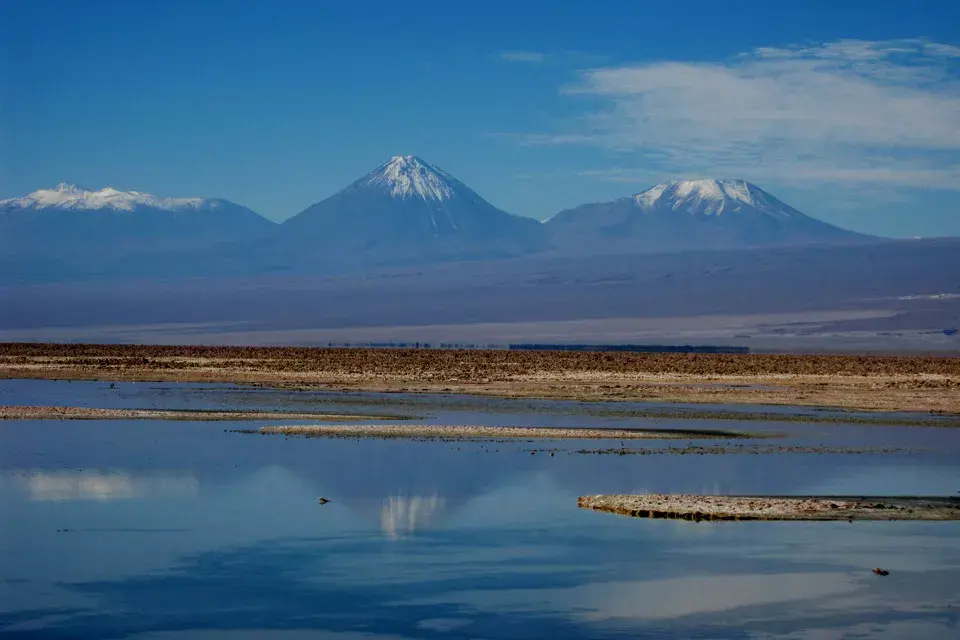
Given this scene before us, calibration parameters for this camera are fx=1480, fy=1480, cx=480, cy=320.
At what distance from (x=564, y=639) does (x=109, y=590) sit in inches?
238

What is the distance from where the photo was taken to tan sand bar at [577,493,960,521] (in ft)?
82.9

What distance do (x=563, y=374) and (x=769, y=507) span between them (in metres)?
47.5

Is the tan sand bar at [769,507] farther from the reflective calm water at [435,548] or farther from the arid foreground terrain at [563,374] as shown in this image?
the arid foreground terrain at [563,374]

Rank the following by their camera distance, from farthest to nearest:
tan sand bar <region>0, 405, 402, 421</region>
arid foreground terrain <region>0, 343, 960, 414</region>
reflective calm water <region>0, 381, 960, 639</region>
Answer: arid foreground terrain <region>0, 343, 960, 414</region> → tan sand bar <region>0, 405, 402, 421</region> → reflective calm water <region>0, 381, 960, 639</region>

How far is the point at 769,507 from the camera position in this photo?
84.8 feet

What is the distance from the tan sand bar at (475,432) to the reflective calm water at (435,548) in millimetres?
2568

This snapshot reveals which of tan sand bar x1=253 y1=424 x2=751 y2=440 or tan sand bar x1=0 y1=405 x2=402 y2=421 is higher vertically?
tan sand bar x1=0 y1=405 x2=402 y2=421

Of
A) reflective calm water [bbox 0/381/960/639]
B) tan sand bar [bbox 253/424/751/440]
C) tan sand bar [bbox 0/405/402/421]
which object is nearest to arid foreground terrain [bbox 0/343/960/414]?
tan sand bar [bbox 0/405/402/421]

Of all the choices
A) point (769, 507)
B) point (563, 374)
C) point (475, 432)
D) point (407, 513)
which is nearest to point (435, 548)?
point (407, 513)

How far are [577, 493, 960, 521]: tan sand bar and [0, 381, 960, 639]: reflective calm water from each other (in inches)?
22.7

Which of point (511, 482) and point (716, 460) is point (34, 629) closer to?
point (511, 482)

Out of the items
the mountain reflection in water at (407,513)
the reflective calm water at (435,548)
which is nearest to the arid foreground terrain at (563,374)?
the reflective calm water at (435,548)

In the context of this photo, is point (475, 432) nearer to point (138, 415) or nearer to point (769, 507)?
point (138, 415)

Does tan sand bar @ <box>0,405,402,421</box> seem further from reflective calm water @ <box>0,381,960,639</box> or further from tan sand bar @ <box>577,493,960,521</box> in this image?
tan sand bar @ <box>577,493,960,521</box>
